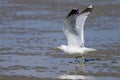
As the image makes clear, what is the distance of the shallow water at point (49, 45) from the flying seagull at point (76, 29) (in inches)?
16.8

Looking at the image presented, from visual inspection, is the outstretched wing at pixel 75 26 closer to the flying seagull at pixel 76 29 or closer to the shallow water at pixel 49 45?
the flying seagull at pixel 76 29

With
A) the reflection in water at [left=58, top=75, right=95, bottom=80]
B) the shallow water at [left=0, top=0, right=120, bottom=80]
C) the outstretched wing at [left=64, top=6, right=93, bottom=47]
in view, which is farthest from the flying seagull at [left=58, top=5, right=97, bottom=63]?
the reflection in water at [left=58, top=75, right=95, bottom=80]

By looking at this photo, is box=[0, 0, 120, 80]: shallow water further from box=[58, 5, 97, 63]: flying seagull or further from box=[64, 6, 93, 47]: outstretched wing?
box=[64, 6, 93, 47]: outstretched wing

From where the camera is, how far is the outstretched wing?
46.6ft

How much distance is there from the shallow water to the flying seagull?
0.43m

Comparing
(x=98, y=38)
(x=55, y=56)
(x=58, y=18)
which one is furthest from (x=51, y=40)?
(x=58, y=18)

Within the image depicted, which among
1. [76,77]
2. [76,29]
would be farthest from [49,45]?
[76,77]

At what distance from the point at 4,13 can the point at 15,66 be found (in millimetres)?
15712

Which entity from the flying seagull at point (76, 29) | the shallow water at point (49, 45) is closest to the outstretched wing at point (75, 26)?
the flying seagull at point (76, 29)

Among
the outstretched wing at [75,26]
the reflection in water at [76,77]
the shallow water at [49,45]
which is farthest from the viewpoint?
the outstretched wing at [75,26]

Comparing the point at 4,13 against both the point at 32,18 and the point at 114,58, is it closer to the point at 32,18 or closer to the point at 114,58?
the point at 32,18

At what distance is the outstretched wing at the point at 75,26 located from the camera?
559 inches

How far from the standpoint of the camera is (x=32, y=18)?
89.5 feet

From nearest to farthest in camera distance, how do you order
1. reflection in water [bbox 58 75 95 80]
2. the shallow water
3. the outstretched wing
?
reflection in water [bbox 58 75 95 80], the shallow water, the outstretched wing
